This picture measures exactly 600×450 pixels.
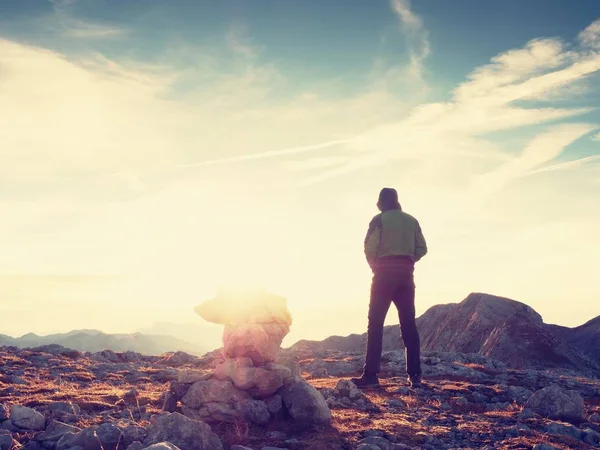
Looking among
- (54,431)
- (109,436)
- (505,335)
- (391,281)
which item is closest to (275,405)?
(109,436)

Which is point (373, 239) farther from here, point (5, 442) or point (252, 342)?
point (5, 442)

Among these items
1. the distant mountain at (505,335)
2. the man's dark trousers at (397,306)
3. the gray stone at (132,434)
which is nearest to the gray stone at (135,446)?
the gray stone at (132,434)

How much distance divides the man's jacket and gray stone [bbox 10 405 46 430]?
780cm

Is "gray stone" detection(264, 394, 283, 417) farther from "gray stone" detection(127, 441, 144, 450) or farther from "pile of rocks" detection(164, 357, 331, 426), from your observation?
"gray stone" detection(127, 441, 144, 450)

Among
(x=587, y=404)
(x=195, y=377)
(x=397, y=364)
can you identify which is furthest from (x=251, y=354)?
(x=397, y=364)

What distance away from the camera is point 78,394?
38.8 feet

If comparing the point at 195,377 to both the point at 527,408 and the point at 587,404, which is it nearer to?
the point at 527,408

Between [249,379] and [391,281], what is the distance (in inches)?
181

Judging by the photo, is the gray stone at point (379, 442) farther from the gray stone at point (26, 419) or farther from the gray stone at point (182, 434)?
the gray stone at point (26, 419)

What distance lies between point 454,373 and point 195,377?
31.0ft

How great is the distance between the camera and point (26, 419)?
321 inches

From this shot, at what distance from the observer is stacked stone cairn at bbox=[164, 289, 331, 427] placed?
894cm

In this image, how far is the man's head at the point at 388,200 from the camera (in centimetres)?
1299

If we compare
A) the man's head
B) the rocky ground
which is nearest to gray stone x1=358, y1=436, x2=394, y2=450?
the rocky ground
